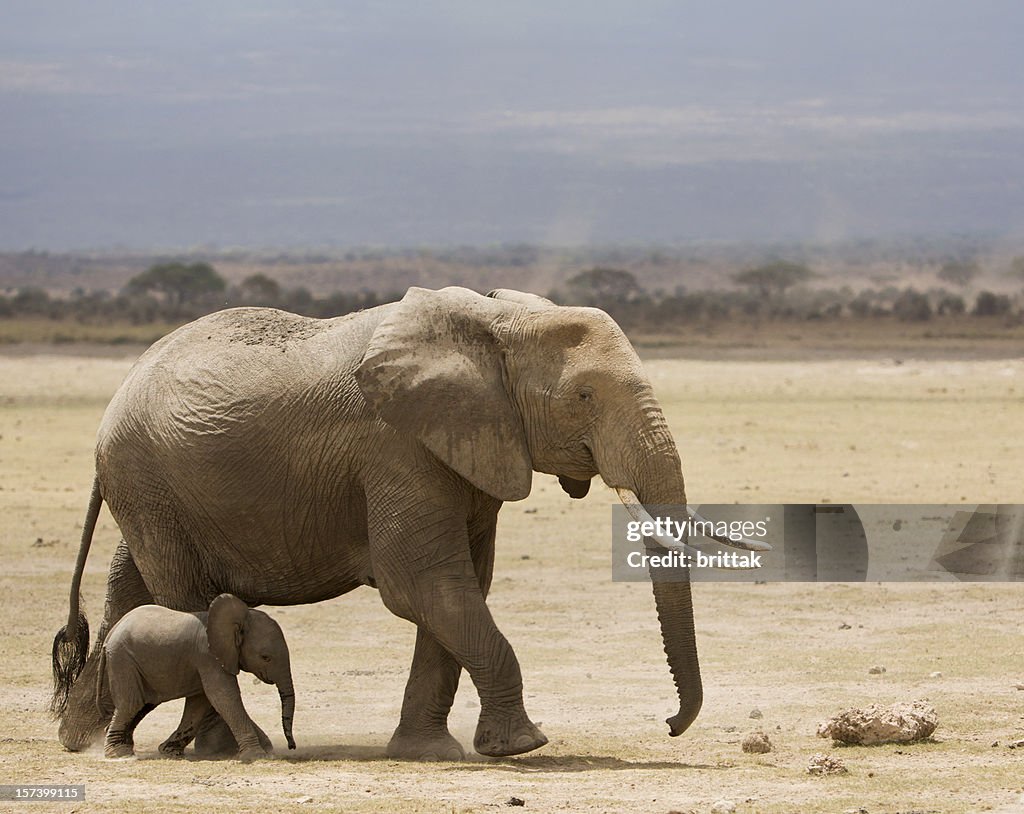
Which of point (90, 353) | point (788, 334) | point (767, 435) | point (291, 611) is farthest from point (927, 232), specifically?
point (291, 611)

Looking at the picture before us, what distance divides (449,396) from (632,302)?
201ft

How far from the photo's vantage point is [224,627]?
29.8 ft

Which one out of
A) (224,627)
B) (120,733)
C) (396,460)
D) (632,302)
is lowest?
(120,733)

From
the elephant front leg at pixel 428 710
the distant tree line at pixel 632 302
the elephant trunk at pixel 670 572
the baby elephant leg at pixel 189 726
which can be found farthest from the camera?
the distant tree line at pixel 632 302

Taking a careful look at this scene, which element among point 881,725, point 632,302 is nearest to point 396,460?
point 881,725

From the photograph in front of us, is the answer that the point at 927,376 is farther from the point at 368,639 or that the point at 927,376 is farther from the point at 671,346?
the point at 368,639

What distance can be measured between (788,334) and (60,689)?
143ft

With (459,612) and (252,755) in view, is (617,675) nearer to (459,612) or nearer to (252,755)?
(459,612)

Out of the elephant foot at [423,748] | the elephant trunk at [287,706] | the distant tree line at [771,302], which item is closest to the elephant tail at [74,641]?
the elephant trunk at [287,706]

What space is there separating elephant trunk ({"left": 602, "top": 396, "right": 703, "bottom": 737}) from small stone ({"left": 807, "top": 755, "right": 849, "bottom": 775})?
0.72 meters

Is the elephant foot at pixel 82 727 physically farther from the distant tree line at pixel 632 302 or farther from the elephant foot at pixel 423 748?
the distant tree line at pixel 632 302

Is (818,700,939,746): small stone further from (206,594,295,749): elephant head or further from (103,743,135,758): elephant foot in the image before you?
(103,743,135,758): elephant foot

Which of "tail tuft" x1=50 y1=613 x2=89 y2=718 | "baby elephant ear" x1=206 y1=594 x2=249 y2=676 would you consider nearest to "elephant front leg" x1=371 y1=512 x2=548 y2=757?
"baby elephant ear" x1=206 y1=594 x2=249 y2=676

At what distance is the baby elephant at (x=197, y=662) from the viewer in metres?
9.07
